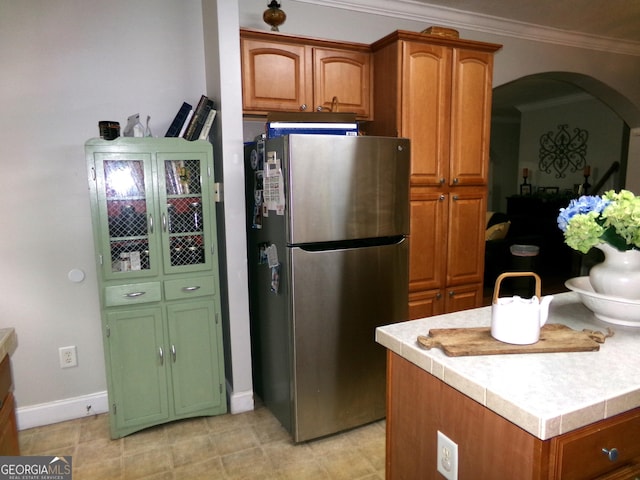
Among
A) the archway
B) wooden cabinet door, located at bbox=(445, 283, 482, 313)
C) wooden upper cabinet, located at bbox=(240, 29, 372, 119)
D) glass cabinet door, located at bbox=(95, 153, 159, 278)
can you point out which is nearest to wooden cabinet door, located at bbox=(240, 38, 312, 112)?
wooden upper cabinet, located at bbox=(240, 29, 372, 119)

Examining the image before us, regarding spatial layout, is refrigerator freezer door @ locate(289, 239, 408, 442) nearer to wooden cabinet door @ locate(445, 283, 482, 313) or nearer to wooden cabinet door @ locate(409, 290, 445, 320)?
wooden cabinet door @ locate(409, 290, 445, 320)

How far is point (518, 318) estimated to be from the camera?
1168mm

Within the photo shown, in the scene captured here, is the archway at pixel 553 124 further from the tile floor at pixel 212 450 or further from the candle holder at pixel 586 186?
the tile floor at pixel 212 450

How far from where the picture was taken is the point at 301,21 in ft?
9.34

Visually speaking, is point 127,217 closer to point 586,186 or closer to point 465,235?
point 465,235

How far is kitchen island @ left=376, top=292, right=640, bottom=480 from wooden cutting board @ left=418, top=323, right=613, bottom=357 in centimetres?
2

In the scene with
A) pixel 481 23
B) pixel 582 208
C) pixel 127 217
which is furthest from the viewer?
pixel 481 23

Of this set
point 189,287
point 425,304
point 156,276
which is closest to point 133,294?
point 156,276

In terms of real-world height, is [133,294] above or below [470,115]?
below

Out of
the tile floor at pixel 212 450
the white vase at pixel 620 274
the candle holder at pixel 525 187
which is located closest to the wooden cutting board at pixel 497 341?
the white vase at pixel 620 274

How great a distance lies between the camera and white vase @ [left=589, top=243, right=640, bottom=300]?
1332 mm

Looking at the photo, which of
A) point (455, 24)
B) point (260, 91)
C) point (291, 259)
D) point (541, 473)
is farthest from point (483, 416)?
point (455, 24)

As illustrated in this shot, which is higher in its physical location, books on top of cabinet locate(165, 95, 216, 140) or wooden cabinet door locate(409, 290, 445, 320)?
books on top of cabinet locate(165, 95, 216, 140)

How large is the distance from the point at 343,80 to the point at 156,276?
5.29ft
